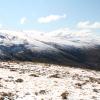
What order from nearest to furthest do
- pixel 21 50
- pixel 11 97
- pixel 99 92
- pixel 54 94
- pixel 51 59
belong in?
pixel 11 97 → pixel 54 94 → pixel 99 92 → pixel 51 59 → pixel 21 50

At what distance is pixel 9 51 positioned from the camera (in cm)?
15125

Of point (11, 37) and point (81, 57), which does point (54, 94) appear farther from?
point (11, 37)

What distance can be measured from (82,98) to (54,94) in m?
2.78

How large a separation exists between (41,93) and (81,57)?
150468mm

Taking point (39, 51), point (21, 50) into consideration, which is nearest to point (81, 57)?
point (39, 51)

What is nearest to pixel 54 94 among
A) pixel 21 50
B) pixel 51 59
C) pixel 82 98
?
pixel 82 98

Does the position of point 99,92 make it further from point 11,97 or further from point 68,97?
point 11,97

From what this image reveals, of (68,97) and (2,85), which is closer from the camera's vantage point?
(68,97)

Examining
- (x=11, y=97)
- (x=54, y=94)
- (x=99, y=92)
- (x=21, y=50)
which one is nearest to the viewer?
(x=11, y=97)

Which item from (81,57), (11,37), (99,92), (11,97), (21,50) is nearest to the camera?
(11,97)

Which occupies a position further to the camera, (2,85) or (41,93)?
(2,85)

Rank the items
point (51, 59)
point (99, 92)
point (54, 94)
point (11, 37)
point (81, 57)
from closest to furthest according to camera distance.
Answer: point (54, 94) → point (99, 92) → point (51, 59) → point (81, 57) → point (11, 37)

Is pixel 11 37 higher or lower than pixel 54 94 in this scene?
higher

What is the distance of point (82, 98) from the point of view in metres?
23.6
